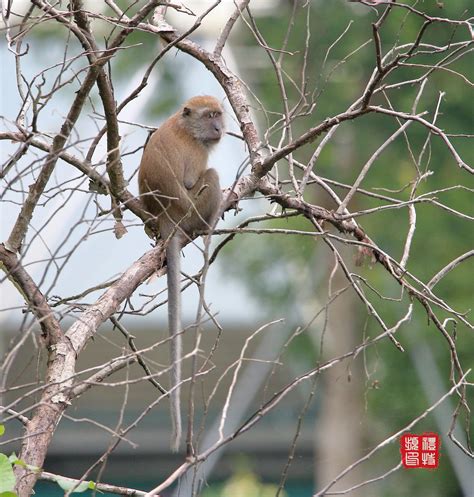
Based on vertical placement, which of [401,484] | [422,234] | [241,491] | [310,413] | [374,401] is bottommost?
[241,491]

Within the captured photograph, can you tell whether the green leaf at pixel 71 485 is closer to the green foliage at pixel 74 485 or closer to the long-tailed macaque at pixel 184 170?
the green foliage at pixel 74 485

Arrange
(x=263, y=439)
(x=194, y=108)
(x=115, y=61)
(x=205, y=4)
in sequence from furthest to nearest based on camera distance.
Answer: (x=263, y=439)
(x=115, y=61)
(x=205, y=4)
(x=194, y=108)

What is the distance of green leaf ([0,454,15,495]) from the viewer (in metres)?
2.57

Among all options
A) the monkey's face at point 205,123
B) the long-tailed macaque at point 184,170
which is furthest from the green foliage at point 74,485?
the monkey's face at point 205,123

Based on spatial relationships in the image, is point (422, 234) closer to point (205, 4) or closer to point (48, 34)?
point (205, 4)

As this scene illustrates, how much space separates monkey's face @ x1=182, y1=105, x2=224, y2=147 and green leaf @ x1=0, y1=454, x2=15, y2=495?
342cm

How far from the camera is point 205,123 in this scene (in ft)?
19.4

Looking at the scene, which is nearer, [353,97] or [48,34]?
[48,34]

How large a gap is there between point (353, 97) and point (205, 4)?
3.09 meters

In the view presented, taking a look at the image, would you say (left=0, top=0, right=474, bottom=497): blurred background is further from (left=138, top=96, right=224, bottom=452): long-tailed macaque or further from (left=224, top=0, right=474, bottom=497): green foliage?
(left=138, top=96, right=224, bottom=452): long-tailed macaque

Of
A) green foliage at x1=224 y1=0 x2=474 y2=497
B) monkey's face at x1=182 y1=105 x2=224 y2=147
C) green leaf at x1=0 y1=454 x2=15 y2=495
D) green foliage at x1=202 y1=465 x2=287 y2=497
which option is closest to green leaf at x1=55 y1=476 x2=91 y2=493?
green leaf at x1=0 y1=454 x2=15 y2=495

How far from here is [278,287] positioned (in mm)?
12359

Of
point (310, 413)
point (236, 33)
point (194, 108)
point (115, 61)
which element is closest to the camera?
point (194, 108)

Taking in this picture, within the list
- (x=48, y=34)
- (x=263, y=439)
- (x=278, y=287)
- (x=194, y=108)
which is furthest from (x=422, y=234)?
(x=194, y=108)
